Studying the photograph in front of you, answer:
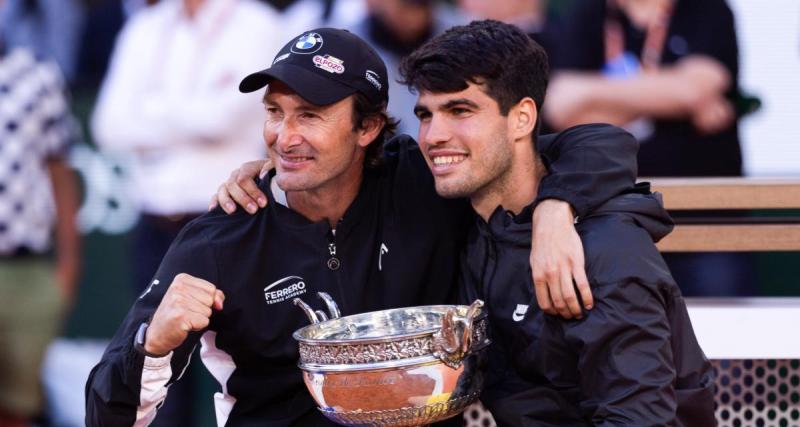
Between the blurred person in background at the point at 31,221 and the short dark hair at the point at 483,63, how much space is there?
95.7 inches

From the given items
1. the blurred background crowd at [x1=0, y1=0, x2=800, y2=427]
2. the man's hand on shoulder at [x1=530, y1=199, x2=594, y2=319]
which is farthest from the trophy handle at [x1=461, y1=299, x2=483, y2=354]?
the blurred background crowd at [x1=0, y1=0, x2=800, y2=427]

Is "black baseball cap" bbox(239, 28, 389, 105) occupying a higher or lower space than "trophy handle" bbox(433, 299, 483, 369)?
higher

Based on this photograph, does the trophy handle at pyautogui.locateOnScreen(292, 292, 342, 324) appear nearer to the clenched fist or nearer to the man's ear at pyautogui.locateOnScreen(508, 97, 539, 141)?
the clenched fist

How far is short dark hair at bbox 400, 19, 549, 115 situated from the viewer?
2.70 metres

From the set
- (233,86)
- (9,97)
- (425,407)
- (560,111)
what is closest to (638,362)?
(425,407)

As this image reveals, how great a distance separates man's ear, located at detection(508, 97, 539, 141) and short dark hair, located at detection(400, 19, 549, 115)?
1 cm

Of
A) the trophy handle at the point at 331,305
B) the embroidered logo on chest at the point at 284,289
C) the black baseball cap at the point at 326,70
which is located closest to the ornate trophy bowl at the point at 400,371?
the trophy handle at the point at 331,305

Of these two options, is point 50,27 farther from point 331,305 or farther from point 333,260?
point 331,305

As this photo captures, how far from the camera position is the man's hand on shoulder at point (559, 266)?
2.46m

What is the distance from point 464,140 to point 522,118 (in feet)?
0.54

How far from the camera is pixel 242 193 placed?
9.52 feet

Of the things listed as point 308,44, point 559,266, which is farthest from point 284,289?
point 559,266

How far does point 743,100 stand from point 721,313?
1237 mm

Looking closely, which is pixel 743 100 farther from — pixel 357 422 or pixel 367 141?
pixel 357 422
